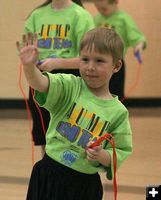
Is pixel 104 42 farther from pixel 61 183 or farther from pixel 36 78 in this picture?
pixel 61 183

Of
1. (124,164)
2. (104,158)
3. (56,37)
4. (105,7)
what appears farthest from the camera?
(124,164)

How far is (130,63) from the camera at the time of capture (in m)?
6.80

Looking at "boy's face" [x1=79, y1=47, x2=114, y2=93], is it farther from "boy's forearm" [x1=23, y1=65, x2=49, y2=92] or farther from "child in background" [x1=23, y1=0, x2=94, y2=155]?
"child in background" [x1=23, y1=0, x2=94, y2=155]

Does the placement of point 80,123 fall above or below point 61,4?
below

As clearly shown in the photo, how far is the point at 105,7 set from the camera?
11.5 ft

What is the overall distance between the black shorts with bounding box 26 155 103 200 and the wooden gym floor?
118 centimetres

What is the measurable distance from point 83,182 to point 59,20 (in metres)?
1.15

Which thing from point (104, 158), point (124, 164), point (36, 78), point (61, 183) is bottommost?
point (124, 164)

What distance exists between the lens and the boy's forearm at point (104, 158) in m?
1.73

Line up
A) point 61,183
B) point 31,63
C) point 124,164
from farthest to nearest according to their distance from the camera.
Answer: point 124,164
point 61,183
point 31,63

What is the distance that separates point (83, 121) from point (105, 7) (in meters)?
1.82

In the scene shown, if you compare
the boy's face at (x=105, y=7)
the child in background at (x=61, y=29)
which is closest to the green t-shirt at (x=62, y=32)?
the child in background at (x=61, y=29)

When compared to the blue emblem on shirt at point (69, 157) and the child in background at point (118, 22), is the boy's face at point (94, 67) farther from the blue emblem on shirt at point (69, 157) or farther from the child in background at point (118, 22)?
the child in background at point (118, 22)

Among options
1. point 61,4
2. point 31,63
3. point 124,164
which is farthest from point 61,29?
point 124,164
